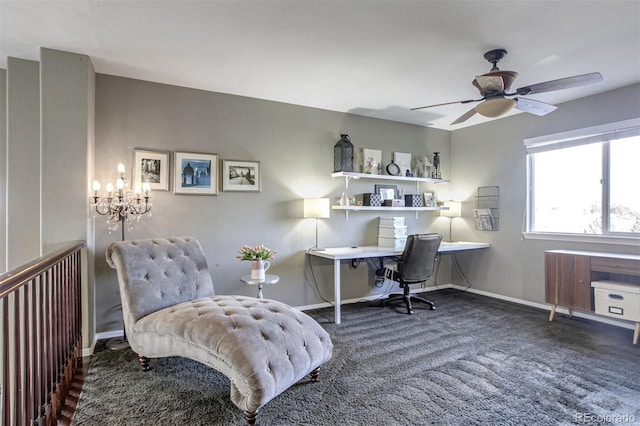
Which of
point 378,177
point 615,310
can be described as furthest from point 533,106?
point 615,310

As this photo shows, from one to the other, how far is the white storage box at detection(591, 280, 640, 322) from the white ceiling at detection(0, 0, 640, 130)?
6.63 ft

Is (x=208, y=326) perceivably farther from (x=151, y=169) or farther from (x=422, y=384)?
(x=151, y=169)

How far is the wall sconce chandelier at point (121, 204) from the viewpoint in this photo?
2945 millimetres

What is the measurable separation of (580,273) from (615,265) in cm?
32

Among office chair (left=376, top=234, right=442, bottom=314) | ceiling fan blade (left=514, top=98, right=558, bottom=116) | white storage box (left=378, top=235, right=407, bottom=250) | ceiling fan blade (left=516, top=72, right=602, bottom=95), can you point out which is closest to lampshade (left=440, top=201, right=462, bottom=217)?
white storage box (left=378, top=235, right=407, bottom=250)

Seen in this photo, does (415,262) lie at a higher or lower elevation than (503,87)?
lower

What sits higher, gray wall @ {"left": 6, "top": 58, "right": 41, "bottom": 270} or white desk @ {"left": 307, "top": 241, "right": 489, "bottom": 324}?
gray wall @ {"left": 6, "top": 58, "right": 41, "bottom": 270}

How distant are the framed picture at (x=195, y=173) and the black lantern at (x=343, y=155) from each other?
1529 millimetres

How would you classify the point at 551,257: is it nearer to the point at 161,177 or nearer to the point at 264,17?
the point at 264,17

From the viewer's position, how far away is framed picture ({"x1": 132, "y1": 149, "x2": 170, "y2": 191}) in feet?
10.7

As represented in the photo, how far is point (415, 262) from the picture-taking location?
12.6 feet

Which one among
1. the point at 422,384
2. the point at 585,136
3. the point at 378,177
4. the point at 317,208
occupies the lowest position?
the point at 422,384

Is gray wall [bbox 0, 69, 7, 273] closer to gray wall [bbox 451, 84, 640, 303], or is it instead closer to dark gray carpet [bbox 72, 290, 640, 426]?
dark gray carpet [bbox 72, 290, 640, 426]

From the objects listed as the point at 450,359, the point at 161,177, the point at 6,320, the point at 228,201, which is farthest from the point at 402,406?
the point at 161,177
